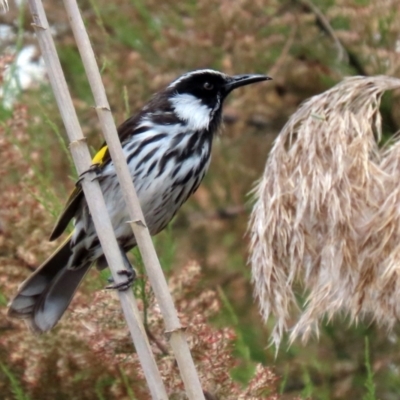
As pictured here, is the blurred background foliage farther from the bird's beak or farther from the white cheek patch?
the bird's beak

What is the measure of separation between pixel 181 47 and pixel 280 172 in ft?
4.88

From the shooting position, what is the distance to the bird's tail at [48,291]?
8.61 feet

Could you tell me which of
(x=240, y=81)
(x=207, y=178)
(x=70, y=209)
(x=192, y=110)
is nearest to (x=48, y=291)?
(x=70, y=209)

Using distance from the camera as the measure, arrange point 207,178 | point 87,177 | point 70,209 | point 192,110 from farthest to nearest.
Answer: point 207,178 < point 192,110 < point 70,209 < point 87,177

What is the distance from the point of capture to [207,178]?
443 centimetres

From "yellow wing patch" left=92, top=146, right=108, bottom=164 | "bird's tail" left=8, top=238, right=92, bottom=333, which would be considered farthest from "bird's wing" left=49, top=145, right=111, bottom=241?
"bird's tail" left=8, top=238, right=92, bottom=333

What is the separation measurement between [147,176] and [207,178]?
5.28 feet

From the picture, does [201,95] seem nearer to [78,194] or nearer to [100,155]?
→ [100,155]

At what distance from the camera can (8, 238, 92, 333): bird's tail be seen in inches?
103

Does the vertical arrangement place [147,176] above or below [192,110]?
below

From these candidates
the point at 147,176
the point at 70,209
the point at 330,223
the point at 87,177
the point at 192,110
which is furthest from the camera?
the point at 192,110

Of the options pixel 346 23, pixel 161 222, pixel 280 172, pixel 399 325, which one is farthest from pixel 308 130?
pixel 346 23

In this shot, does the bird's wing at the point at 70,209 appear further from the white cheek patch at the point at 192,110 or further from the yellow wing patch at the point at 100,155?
the white cheek patch at the point at 192,110

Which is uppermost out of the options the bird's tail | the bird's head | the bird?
the bird's head
